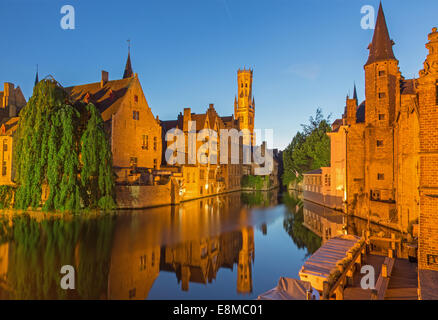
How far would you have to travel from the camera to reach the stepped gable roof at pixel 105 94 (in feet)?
116

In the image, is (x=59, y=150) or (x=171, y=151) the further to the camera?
(x=171, y=151)

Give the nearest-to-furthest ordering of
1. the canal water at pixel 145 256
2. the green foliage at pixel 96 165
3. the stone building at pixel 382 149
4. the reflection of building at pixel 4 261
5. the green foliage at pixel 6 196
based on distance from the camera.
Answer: the canal water at pixel 145 256 → the reflection of building at pixel 4 261 → the stone building at pixel 382 149 → the green foliage at pixel 96 165 → the green foliage at pixel 6 196

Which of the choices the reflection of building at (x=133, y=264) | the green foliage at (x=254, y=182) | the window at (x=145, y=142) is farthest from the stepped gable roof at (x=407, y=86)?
the green foliage at (x=254, y=182)

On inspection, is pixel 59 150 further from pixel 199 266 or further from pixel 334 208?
pixel 334 208

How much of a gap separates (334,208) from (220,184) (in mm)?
27386

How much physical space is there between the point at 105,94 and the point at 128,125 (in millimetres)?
5919

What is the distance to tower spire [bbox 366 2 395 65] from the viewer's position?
86.3 feet

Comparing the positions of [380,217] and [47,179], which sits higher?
[47,179]

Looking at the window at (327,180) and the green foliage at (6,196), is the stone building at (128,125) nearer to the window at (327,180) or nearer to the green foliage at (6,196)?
the green foliage at (6,196)

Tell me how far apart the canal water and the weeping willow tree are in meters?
1.92

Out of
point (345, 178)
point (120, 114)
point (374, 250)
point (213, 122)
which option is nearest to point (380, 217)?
point (345, 178)

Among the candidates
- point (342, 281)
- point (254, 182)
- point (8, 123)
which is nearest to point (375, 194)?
point (342, 281)

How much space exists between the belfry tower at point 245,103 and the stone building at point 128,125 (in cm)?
6660

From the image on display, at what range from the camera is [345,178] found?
2836 cm
